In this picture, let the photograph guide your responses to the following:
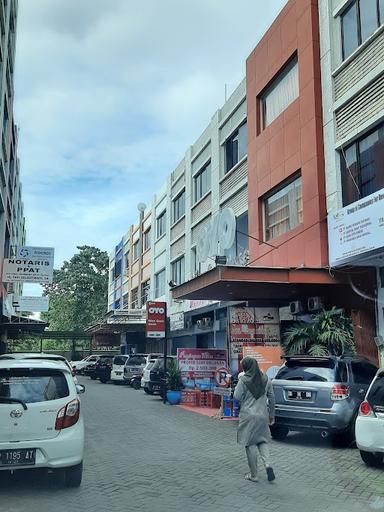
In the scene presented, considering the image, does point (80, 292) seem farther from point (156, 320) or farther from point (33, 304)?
point (156, 320)

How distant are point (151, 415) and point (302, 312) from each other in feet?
17.0

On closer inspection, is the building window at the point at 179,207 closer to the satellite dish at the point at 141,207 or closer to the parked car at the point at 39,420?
the satellite dish at the point at 141,207

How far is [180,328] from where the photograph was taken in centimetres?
2919

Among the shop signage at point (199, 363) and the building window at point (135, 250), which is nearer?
the shop signage at point (199, 363)

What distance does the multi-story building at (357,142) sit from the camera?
41.3 feet

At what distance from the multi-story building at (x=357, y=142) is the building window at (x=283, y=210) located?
1.63 meters

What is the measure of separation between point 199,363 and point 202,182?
435 inches

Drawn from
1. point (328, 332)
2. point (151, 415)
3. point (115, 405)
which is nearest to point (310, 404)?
point (328, 332)

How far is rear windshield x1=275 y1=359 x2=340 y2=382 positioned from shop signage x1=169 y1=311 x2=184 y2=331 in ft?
59.7

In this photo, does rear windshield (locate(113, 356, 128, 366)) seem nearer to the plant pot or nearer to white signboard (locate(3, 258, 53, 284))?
white signboard (locate(3, 258, 53, 284))

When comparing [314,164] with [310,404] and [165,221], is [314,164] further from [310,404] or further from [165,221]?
[165,221]

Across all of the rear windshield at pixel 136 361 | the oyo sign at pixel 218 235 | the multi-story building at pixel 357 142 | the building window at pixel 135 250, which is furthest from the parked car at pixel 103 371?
the multi-story building at pixel 357 142

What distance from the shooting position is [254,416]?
7.41 metres

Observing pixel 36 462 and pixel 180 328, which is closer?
pixel 36 462
